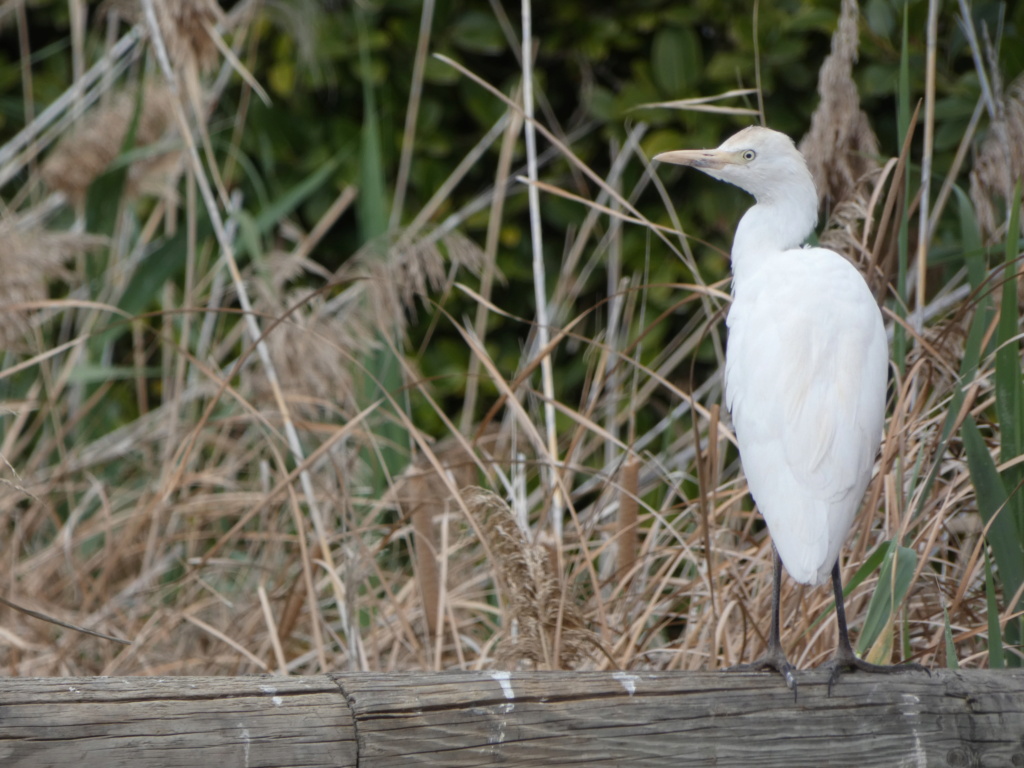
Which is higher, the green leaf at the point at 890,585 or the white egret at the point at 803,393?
the white egret at the point at 803,393

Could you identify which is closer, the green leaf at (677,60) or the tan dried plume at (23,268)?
the tan dried plume at (23,268)

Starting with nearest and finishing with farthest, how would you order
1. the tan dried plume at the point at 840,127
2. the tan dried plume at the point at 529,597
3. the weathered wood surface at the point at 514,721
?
the weathered wood surface at the point at 514,721 → the tan dried plume at the point at 529,597 → the tan dried plume at the point at 840,127

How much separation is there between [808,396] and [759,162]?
1.25 ft

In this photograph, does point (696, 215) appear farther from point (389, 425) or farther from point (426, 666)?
point (426, 666)

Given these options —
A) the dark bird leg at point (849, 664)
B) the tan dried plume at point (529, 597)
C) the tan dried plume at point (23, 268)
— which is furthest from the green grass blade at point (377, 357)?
the dark bird leg at point (849, 664)

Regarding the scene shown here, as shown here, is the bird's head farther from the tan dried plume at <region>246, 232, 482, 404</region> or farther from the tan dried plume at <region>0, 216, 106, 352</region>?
the tan dried plume at <region>0, 216, 106, 352</region>

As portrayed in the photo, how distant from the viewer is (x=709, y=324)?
5.21 ft

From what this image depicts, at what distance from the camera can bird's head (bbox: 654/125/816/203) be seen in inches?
56.6

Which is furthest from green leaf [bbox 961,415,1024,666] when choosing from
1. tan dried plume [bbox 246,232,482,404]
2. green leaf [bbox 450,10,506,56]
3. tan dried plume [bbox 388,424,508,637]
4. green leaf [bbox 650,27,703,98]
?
green leaf [bbox 450,10,506,56]

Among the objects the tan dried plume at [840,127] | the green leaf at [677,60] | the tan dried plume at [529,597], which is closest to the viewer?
the tan dried plume at [529,597]

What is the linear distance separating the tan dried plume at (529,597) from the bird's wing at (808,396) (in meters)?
0.28

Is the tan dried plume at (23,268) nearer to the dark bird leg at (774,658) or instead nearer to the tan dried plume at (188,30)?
the tan dried plume at (188,30)

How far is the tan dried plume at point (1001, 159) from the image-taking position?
159cm

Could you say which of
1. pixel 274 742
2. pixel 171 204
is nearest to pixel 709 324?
pixel 274 742
